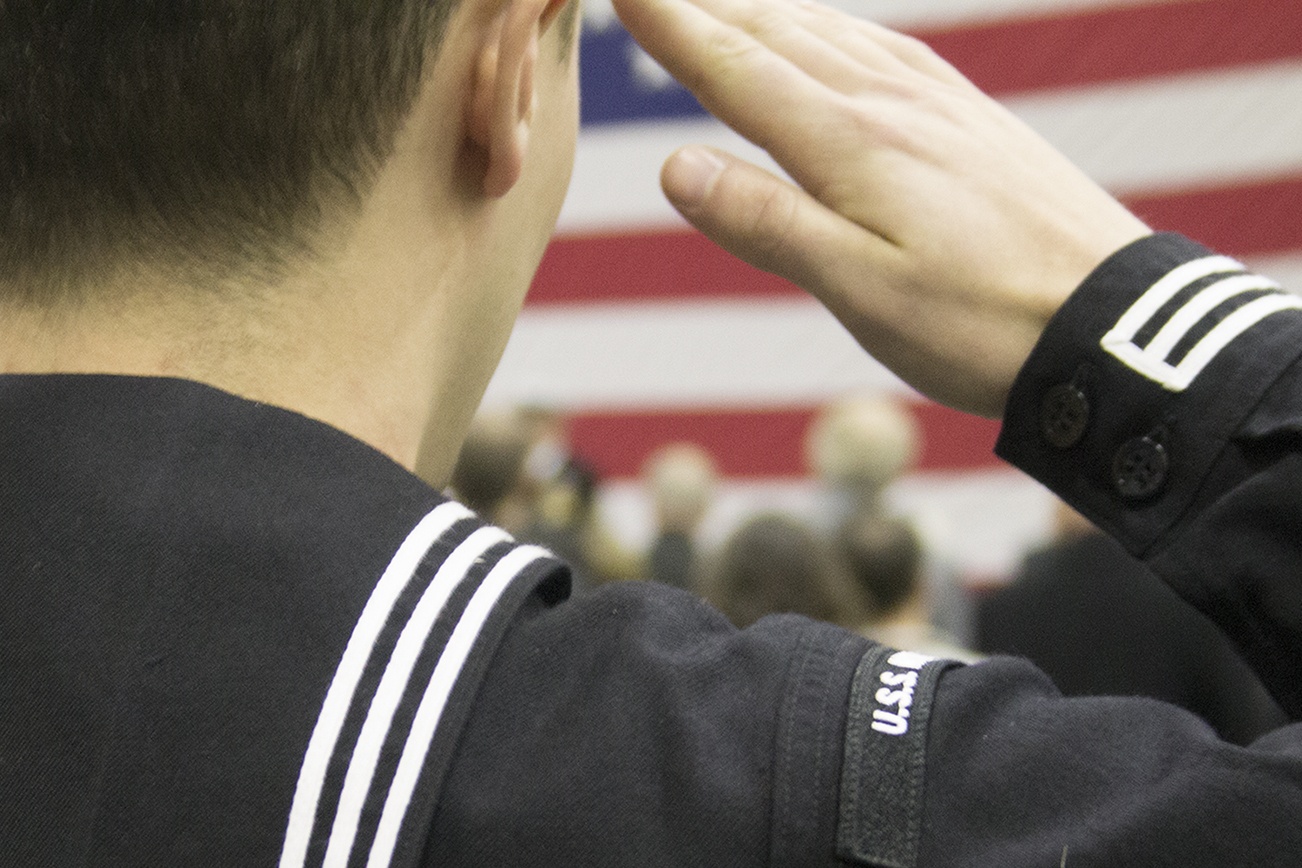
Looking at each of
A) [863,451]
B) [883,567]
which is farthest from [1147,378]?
[863,451]

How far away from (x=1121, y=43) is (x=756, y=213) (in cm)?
334

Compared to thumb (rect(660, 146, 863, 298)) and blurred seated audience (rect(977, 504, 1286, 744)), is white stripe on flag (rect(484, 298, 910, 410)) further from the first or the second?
thumb (rect(660, 146, 863, 298))

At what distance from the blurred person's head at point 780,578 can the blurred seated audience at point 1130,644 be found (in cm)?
53

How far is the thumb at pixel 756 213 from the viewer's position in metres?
0.68

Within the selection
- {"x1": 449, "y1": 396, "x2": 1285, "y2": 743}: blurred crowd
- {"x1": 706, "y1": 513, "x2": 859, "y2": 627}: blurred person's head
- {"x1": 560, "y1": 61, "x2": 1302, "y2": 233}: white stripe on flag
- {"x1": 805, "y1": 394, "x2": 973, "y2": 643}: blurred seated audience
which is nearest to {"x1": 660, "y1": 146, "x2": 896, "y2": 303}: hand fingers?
{"x1": 449, "y1": 396, "x2": 1285, "y2": 743}: blurred crowd

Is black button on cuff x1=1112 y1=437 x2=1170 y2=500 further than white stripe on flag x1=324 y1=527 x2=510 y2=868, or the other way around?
black button on cuff x1=1112 y1=437 x2=1170 y2=500

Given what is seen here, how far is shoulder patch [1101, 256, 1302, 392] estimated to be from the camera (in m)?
0.63

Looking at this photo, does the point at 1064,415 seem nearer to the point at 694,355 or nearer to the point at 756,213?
the point at 756,213

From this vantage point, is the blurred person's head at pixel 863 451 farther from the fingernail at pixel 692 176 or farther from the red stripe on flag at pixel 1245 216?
the fingernail at pixel 692 176

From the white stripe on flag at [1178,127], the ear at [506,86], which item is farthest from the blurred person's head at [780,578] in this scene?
the white stripe on flag at [1178,127]

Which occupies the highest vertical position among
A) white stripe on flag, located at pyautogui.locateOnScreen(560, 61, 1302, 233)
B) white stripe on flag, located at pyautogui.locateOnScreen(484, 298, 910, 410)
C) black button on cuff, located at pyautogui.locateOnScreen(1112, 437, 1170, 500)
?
black button on cuff, located at pyautogui.locateOnScreen(1112, 437, 1170, 500)

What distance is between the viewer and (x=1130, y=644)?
2275mm

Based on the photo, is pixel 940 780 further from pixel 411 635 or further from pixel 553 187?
pixel 553 187

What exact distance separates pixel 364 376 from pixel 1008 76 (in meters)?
3.47
